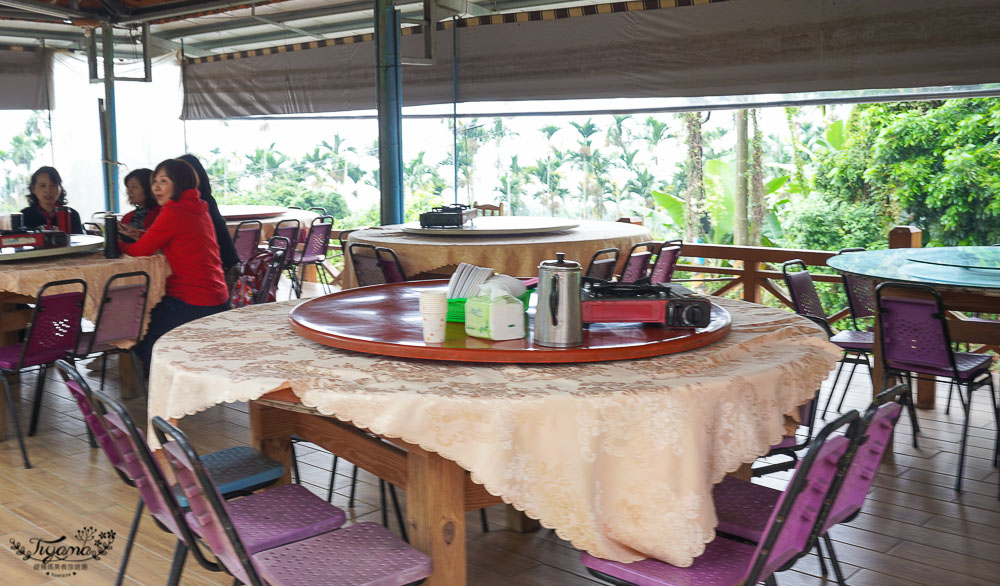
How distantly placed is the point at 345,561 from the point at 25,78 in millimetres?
11097

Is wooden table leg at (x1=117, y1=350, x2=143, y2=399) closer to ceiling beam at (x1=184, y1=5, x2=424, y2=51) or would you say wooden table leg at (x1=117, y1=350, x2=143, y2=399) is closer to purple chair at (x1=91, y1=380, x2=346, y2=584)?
purple chair at (x1=91, y1=380, x2=346, y2=584)

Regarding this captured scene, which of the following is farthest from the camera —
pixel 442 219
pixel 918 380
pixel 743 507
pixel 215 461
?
pixel 442 219

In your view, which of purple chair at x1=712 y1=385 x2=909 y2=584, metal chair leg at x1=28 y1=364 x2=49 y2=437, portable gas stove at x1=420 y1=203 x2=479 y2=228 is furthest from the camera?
portable gas stove at x1=420 y1=203 x2=479 y2=228

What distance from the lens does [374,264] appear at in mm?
5152

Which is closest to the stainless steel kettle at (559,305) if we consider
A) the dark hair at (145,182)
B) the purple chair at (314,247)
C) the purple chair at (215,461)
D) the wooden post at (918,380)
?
the purple chair at (215,461)

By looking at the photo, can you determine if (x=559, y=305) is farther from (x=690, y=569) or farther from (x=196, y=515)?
(x=196, y=515)

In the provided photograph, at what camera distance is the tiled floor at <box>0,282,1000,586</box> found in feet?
9.33

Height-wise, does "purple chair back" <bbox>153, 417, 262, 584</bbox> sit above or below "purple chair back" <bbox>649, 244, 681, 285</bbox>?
below

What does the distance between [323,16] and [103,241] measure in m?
5.39

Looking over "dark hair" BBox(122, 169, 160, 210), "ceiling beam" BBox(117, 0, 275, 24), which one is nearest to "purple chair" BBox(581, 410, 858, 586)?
"dark hair" BBox(122, 169, 160, 210)

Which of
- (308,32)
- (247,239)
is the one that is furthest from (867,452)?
(308,32)

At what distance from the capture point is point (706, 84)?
7305 millimetres

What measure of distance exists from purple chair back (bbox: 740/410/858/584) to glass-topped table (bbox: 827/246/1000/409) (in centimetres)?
204

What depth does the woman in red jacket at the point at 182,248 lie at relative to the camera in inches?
173
